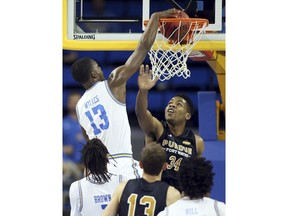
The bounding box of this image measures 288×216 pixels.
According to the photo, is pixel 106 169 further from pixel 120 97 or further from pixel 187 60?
pixel 187 60

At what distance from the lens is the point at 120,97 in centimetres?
499

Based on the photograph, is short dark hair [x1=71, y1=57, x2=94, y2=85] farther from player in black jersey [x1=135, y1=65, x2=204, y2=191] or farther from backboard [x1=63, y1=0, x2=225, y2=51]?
player in black jersey [x1=135, y1=65, x2=204, y2=191]

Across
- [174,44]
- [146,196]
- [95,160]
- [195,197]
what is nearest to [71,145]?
[95,160]

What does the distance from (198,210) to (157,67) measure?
1.19m

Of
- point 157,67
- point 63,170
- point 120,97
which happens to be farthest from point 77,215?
point 157,67

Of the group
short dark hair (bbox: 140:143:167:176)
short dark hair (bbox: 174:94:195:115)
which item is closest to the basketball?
short dark hair (bbox: 174:94:195:115)

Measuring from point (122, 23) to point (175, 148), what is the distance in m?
1.01

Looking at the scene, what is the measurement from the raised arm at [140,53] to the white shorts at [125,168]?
0.55m

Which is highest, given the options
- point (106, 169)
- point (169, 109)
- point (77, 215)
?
point (169, 109)

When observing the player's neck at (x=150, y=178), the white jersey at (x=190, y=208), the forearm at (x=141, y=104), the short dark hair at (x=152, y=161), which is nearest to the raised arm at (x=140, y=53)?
the forearm at (x=141, y=104)

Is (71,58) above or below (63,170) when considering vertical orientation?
above

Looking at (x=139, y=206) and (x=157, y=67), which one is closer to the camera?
(x=139, y=206)

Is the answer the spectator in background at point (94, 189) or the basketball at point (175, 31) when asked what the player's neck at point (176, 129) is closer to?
the spectator in background at point (94, 189)

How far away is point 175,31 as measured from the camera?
4.90 meters
